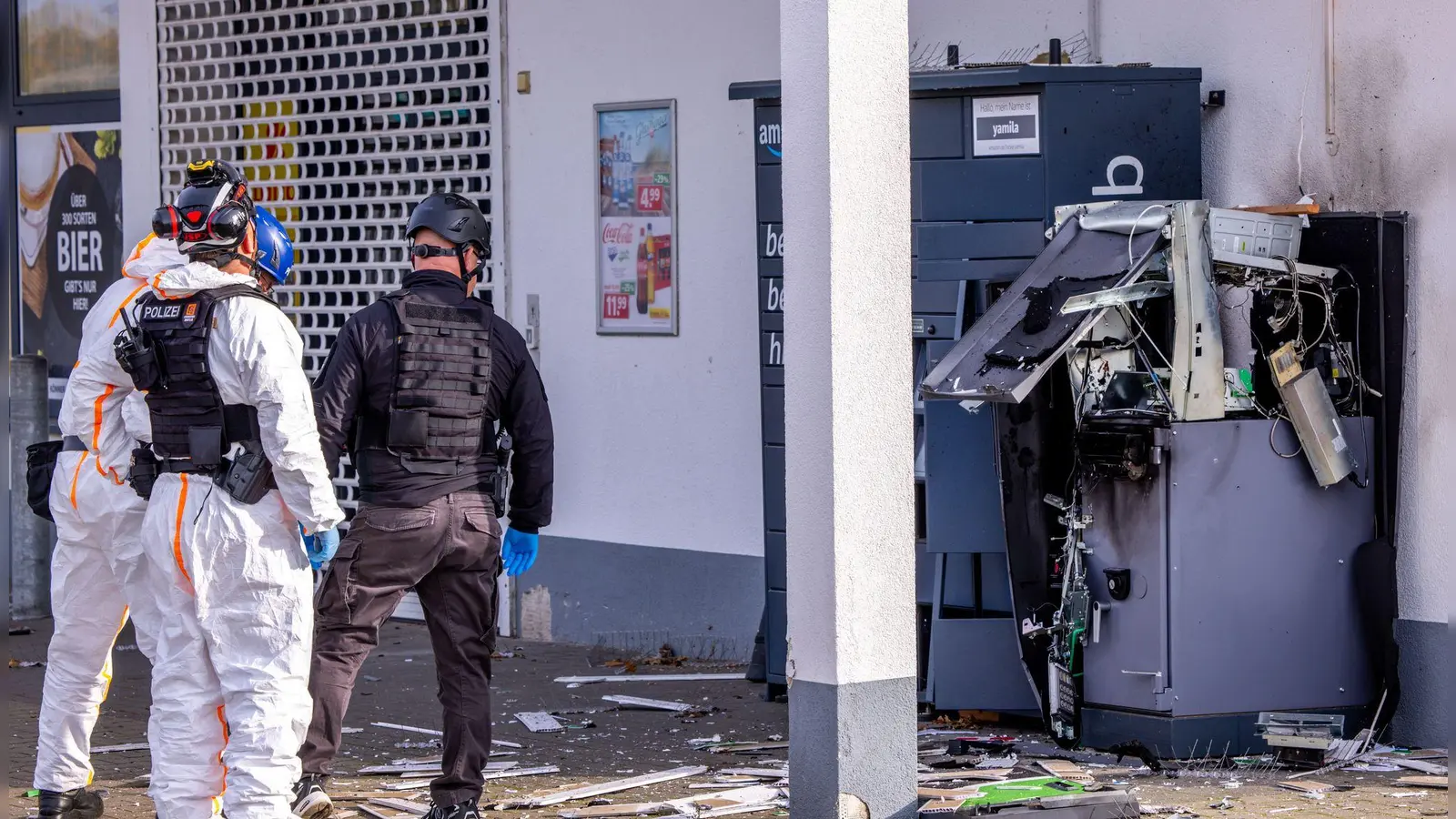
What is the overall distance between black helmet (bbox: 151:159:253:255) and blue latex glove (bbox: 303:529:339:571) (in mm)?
901

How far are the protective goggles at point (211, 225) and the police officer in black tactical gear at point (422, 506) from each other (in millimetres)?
544

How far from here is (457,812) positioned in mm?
5863

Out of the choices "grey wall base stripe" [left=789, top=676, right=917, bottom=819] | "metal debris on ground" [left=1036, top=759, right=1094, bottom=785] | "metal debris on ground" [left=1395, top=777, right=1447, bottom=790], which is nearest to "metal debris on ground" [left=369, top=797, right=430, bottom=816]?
"grey wall base stripe" [left=789, top=676, right=917, bottom=819]

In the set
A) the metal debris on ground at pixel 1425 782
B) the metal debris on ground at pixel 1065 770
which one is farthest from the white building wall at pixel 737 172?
the metal debris on ground at pixel 1065 770

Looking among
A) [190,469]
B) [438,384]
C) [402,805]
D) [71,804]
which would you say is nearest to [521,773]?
[402,805]

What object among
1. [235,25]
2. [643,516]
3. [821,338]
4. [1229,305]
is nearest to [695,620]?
[643,516]

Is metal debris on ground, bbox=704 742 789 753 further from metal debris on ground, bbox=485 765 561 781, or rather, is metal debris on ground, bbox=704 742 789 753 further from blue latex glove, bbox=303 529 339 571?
blue latex glove, bbox=303 529 339 571

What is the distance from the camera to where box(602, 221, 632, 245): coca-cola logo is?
30.6ft

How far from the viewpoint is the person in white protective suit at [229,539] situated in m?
5.22

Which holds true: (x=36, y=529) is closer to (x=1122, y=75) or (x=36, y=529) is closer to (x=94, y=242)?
(x=94, y=242)

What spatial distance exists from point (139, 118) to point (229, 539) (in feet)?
23.0

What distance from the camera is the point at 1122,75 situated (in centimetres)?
721

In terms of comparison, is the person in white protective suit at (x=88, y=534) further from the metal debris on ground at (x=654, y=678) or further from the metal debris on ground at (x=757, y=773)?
the metal debris on ground at (x=654, y=678)

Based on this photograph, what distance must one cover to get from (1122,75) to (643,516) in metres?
3.43
